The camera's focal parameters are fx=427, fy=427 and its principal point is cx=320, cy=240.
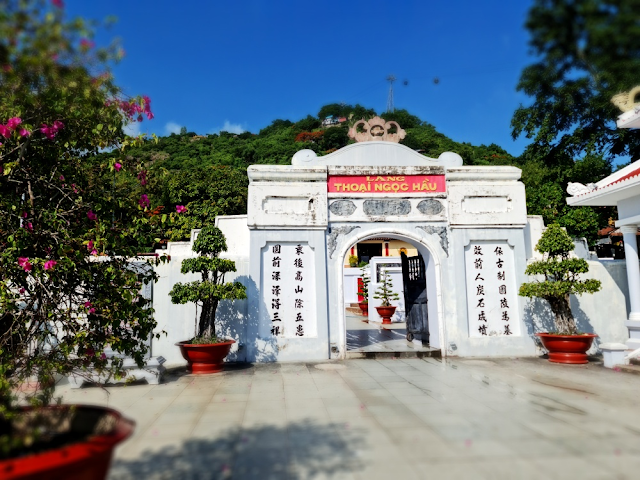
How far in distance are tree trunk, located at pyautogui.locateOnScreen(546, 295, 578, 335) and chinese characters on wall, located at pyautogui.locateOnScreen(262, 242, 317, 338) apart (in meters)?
4.17

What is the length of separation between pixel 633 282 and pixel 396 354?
169 inches

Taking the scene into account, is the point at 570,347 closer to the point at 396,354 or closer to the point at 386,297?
the point at 396,354

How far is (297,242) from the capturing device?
782 centimetres

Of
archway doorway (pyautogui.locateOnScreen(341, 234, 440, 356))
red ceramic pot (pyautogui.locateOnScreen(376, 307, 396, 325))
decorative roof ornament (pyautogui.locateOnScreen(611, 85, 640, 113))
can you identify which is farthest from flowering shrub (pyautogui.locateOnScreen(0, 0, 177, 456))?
red ceramic pot (pyautogui.locateOnScreen(376, 307, 396, 325))

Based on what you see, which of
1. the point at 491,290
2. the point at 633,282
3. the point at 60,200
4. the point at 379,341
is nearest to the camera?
the point at 60,200

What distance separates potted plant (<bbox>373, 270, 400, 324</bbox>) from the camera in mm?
14373

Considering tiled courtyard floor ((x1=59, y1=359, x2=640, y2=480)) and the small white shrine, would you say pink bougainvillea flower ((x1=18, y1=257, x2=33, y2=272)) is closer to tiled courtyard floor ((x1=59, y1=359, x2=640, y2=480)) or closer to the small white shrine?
tiled courtyard floor ((x1=59, y1=359, x2=640, y2=480))

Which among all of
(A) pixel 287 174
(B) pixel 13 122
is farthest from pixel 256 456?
(A) pixel 287 174

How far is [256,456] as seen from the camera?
3111mm

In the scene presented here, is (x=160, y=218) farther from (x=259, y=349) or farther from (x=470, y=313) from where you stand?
A: (x=470, y=313)

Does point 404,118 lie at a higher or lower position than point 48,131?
higher

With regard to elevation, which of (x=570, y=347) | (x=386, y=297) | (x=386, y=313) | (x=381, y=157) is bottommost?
(x=570, y=347)

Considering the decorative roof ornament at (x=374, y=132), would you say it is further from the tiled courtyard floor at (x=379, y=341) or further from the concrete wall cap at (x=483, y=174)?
the tiled courtyard floor at (x=379, y=341)

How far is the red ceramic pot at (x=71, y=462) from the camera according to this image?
1623 mm
